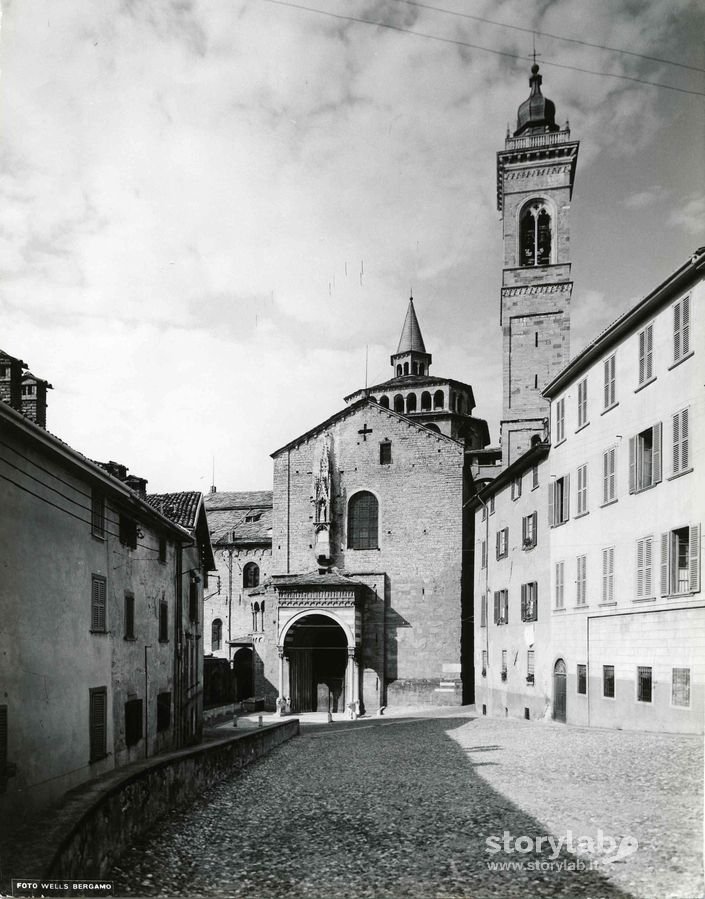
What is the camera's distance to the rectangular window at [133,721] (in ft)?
49.7

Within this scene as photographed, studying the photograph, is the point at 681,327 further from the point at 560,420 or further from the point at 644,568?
the point at 560,420

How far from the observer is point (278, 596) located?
32.4m

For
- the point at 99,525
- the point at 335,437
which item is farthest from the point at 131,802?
the point at 335,437

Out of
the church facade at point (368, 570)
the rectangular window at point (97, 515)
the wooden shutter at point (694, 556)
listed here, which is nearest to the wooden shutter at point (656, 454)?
the wooden shutter at point (694, 556)

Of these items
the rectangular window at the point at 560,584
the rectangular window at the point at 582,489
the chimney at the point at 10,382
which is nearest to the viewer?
the chimney at the point at 10,382

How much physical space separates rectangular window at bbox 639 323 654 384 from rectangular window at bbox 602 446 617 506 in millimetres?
1381

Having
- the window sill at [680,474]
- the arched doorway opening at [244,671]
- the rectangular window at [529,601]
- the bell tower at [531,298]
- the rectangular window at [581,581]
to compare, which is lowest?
the arched doorway opening at [244,671]

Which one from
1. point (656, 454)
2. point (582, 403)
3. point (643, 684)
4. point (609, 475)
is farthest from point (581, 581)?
point (656, 454)

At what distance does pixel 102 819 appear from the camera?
25.7 feet

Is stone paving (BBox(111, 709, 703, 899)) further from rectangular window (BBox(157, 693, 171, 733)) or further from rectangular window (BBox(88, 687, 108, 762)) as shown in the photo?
rectangular window (BBox(157, 693, 171, 733))

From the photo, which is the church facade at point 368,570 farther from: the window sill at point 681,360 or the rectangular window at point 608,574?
the window sill at point 681,360

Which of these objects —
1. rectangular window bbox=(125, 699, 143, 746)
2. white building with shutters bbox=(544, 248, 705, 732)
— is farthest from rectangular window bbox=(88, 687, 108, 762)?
white building with shutters bbox=(544, 248, 705, 732)

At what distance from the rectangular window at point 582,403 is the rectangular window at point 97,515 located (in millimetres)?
8579

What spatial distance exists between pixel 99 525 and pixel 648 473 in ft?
29.5
